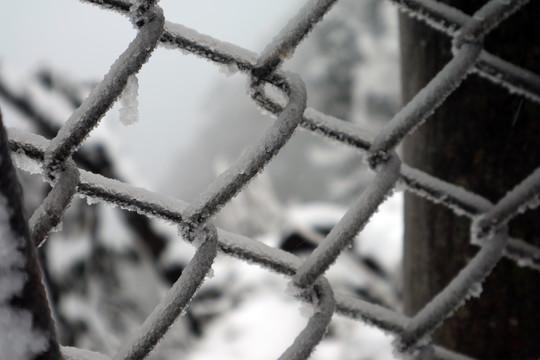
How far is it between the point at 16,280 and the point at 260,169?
22 cm

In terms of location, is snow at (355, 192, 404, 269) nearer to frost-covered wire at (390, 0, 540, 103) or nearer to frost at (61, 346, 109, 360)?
frost-covered wire at (390, 0, 540, 103)

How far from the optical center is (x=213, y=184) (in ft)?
1.51

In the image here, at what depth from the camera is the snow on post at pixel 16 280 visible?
1.06 ft

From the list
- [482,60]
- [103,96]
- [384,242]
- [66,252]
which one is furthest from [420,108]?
[384,242]

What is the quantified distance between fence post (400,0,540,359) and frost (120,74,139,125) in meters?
0.40

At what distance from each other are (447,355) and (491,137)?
28cm

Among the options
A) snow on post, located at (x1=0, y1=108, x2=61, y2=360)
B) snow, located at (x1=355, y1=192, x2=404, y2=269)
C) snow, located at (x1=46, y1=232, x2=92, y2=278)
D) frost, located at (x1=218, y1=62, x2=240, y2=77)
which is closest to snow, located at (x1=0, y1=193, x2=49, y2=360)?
snow on post, located at (x1=0, y1=108, x2=61, y2=360)

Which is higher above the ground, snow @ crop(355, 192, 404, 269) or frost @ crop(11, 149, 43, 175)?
frost @ crop(11, 149, 43, 175)

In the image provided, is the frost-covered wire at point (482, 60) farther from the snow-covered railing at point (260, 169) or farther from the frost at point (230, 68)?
the frost at point (230, 68)

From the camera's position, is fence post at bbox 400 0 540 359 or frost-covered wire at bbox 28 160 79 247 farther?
fence post at bbox 400 0 540 359

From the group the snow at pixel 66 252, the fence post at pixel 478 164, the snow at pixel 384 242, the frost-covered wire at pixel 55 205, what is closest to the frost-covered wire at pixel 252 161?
the frost-covered wire at pixel 55 205

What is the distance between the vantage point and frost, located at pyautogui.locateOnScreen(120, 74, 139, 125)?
418 millimetres

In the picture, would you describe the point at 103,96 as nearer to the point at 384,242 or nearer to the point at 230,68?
the point at 230,68

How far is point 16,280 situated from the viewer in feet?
1.07
